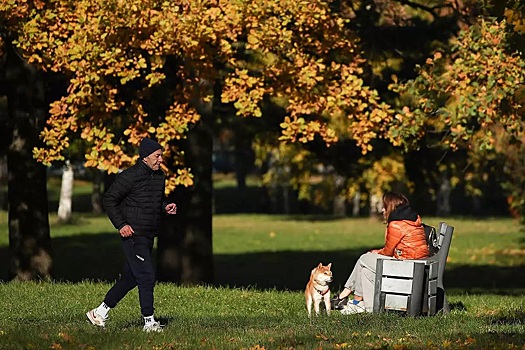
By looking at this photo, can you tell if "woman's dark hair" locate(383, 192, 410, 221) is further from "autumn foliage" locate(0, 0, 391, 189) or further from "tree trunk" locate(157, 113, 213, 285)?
"tree trunk" locate(157, 113, 213, 285)

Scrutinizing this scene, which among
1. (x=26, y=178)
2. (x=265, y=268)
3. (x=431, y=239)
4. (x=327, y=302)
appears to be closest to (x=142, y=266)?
(x=327, y=302)

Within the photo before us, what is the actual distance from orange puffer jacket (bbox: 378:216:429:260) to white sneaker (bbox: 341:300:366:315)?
2.11 feet

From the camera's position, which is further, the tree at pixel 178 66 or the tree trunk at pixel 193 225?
the tree trunk at pixel 193 225

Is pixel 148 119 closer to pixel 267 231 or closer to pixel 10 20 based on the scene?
pixel 10 20

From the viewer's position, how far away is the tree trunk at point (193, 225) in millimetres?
21000

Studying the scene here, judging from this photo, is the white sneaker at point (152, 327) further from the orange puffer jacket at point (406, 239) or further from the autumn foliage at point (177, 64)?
the autumn foliage at point (177, 64)

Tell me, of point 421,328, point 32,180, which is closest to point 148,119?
point 32,180

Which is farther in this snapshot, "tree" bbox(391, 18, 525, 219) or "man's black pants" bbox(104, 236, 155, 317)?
"tree" bbox(391, 18, 525, 219)

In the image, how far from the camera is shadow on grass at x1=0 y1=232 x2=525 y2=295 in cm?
2950

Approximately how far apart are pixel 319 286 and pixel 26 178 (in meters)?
8.64

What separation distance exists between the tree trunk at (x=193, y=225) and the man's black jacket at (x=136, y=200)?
31.1 feet

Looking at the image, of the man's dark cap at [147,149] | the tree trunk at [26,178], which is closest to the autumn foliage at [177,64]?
the tree trunk at [26,178]

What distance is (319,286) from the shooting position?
12.8m

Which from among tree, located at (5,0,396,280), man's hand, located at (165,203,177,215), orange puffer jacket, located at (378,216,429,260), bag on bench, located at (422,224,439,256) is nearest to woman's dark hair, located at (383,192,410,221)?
orange puffer jacket, located at (378,216,429,260)
